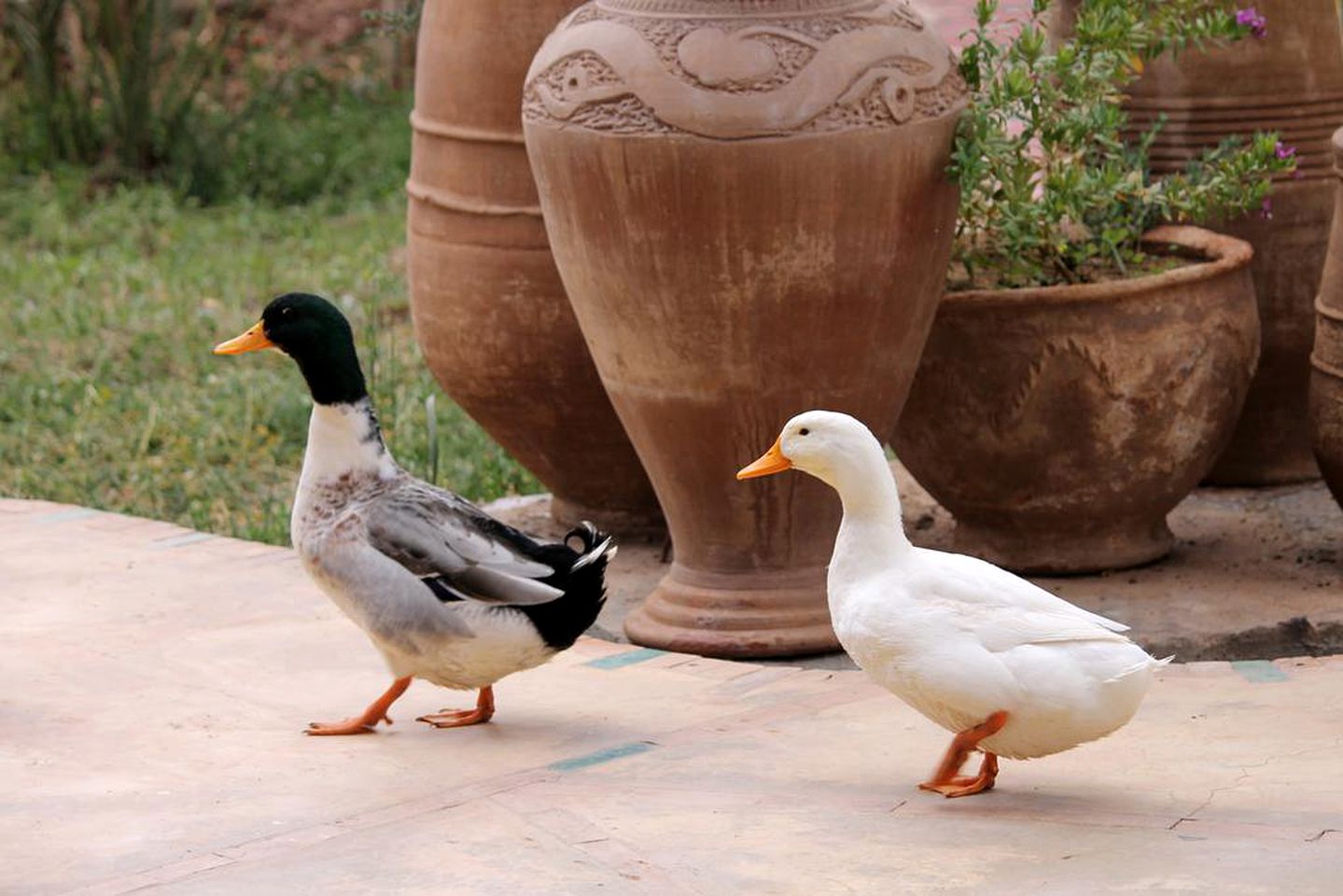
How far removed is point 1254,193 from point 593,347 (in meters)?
1.56

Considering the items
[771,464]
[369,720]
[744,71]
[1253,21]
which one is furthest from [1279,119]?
[369,720]

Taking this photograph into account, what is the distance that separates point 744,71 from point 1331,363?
1543 mm

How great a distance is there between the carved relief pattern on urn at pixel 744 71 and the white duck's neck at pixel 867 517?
40.3 inches

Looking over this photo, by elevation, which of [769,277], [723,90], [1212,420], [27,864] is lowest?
[27,864]

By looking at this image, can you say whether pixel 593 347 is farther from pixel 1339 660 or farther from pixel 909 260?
pixel 1339 660

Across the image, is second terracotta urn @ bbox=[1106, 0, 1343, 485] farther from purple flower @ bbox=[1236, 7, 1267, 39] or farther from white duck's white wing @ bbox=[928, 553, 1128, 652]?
white duck's white wing @ bbox=[928, 553, 1128, 652]

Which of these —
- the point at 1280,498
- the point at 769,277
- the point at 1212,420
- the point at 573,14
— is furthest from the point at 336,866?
the point at 1280,498

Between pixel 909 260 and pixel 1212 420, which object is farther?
pixel 1212 420

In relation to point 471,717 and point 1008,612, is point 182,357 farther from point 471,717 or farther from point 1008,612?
point 1008,612

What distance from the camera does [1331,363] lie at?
481 centimetres

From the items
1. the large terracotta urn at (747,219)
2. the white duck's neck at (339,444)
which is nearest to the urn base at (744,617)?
the large terracotta urn at (747,219)

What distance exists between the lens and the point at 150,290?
7.96 meters

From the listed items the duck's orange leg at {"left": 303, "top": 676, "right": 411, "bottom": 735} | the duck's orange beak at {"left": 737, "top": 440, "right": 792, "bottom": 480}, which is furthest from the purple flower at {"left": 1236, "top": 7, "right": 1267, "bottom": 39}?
the duck's orange leg at {"left": 303, "top": 676, "right": 411, "bottom": 735}

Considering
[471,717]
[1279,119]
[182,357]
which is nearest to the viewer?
[471,717]
